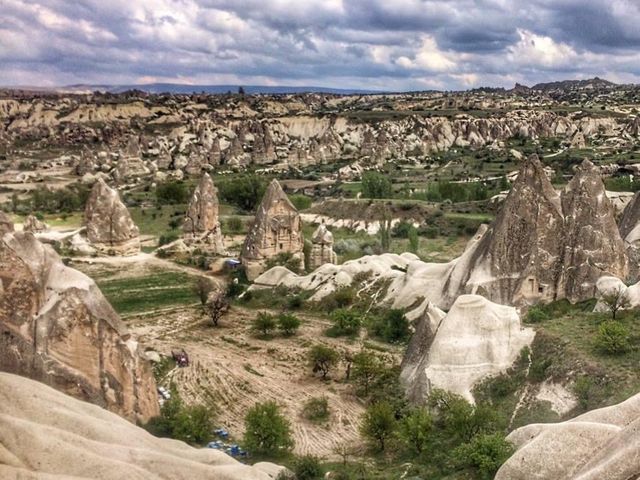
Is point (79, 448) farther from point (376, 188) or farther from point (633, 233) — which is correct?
point (376, 188)

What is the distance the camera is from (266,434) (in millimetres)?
16203

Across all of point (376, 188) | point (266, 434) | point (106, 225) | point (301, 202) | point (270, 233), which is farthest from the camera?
point (376, 188)

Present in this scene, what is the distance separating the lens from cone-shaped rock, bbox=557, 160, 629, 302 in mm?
24781

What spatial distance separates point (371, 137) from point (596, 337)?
304 ft

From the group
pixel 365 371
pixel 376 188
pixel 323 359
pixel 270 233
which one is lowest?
pixel 323 359

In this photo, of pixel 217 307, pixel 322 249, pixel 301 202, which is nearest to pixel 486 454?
pixel 217 307

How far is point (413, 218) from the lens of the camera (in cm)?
5500

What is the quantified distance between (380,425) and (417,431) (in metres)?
1.23

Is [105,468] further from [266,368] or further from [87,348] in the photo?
[266,368]

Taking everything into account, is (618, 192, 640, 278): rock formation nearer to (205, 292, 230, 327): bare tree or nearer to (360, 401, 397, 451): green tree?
(360, 401, 397, 451): green tree

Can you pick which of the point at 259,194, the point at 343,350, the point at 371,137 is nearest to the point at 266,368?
the point at 343,350

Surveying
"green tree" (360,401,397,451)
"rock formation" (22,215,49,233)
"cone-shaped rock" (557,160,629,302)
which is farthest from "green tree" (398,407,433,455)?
"rock formation" (22,215,49,233)

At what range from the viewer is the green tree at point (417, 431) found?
52.0ft

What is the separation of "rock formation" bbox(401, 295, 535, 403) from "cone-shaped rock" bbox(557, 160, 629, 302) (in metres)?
5.84
